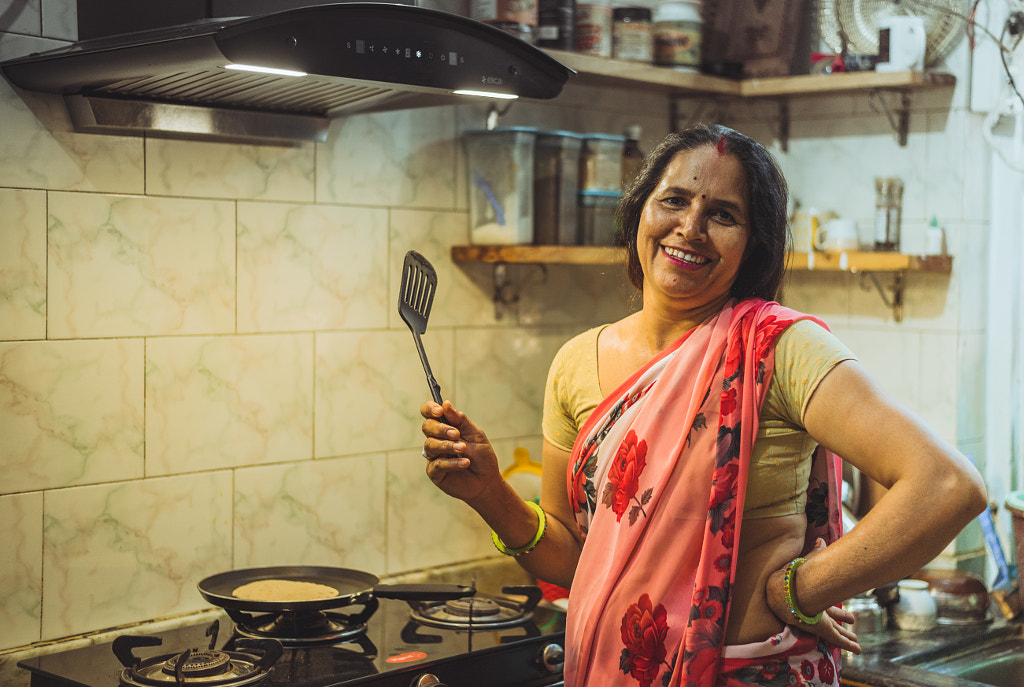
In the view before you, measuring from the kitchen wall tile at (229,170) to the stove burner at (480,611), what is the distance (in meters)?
0.76

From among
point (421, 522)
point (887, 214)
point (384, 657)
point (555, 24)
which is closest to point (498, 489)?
point (384, 657)

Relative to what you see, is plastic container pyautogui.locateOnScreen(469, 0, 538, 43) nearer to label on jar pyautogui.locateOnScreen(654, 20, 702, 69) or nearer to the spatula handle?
label on jar pyautogui.locateOnScreen(654, 20, 702, 69)

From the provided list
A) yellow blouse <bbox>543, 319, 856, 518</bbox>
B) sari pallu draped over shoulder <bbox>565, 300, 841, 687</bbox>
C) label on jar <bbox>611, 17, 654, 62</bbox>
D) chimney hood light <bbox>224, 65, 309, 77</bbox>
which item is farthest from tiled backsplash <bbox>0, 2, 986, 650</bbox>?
yellow blouse <bbox>543, 319, 856, 518</bbox>

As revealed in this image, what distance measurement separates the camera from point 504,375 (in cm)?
235

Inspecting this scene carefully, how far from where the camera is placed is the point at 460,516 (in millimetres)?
2281

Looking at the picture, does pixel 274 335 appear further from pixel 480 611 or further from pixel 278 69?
pixel 278 69

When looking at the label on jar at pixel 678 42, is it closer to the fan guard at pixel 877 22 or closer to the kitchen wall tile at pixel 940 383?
the fan guard at pixel 877 22

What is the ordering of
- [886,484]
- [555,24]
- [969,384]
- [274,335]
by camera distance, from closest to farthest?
[886,484]
[274,335]
[555,24]
[969,384]

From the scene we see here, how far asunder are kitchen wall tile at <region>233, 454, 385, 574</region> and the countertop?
90cm

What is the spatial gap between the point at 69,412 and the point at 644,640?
3.14 ft

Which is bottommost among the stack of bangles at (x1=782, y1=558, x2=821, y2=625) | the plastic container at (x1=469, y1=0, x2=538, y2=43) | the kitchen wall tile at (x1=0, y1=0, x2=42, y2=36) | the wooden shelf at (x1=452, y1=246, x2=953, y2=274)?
the stack of bangles at (x1=782, y1=558, x2=821, y2=625)

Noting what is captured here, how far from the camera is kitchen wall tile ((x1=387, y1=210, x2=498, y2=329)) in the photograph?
7.01 feet

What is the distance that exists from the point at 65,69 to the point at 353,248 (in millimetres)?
667

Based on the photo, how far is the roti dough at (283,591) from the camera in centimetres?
173
